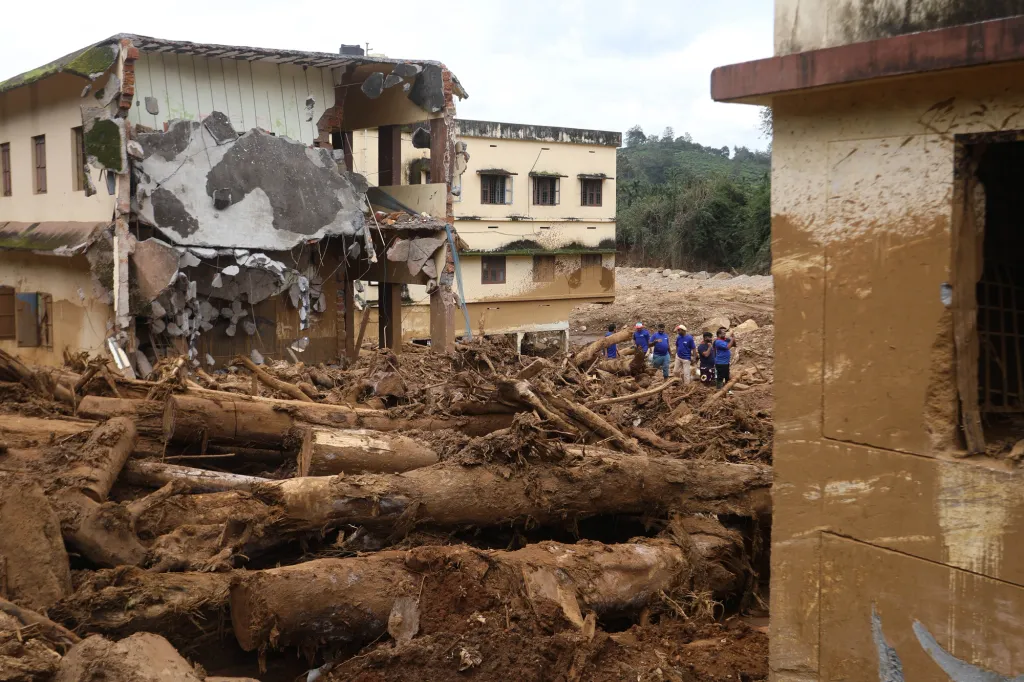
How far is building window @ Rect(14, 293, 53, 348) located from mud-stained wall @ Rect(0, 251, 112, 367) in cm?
15

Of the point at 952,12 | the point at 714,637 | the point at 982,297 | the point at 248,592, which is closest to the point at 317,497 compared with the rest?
the point at 248,592

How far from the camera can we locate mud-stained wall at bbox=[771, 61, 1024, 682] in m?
4.26

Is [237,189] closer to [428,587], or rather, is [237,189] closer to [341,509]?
[341,509]

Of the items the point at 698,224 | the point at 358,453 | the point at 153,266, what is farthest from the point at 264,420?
the point at 698,224

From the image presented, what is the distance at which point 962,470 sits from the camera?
4309mm

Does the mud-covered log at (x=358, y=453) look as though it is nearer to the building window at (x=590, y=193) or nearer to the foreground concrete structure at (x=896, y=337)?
the foreground concrete structure at (x=896, y=337)

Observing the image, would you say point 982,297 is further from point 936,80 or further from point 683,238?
point 683,238

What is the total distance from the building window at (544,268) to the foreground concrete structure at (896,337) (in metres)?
25.7

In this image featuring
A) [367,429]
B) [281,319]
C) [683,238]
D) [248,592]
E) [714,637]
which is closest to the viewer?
[248,592]

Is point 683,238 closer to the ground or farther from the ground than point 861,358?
farther from the ground

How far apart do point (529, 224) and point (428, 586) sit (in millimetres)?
24900

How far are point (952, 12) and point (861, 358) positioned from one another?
64.3 inches

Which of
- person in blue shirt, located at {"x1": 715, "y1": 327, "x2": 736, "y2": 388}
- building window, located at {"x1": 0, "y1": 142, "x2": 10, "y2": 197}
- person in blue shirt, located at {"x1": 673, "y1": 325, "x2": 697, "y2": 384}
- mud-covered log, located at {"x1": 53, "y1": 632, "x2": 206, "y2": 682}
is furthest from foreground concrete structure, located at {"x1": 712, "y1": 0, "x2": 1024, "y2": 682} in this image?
building window, located at {"x1": 0, "y1": 142, "x2": 10, "y2": 197}

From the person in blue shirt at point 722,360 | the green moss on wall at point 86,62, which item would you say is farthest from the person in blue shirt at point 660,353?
the green moss on wall at point 86,62
